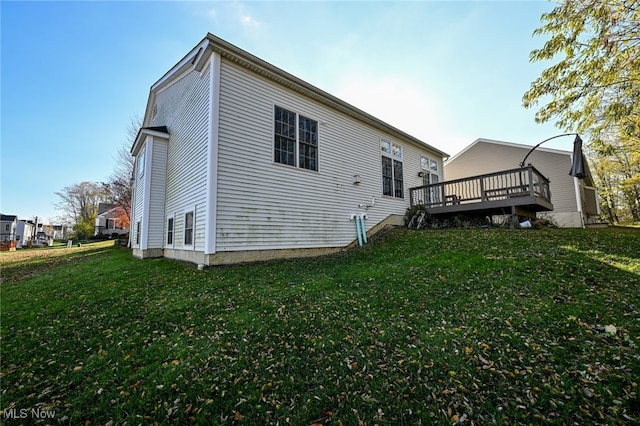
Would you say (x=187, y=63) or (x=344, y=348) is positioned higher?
(x=187, y=63)

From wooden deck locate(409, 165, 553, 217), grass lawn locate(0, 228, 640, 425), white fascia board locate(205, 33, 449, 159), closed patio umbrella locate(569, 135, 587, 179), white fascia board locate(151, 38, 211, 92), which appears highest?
white fascia board locate(151, 38, 211, 92)

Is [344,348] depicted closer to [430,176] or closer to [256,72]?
[256,72]

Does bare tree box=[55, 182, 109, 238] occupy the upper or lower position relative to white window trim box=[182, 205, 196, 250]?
upper

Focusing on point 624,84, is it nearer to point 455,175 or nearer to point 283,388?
point 283,388

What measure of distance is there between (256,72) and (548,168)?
16260mm

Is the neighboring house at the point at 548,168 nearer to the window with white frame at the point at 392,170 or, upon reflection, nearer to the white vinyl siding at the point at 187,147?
the window with white frame at the point at 392,170

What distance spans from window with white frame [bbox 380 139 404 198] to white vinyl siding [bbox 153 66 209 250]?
7353 mm

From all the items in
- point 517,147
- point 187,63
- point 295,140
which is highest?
point 187,63

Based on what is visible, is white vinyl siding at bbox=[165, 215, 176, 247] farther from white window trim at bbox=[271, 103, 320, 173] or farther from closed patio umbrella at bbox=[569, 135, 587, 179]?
closed patio umbrella at bbox=[569, 135, 587, 179]

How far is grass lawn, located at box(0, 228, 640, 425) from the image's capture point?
211 cm

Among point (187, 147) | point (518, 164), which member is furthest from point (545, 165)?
point (187, 147)

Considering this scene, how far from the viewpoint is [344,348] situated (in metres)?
2.97

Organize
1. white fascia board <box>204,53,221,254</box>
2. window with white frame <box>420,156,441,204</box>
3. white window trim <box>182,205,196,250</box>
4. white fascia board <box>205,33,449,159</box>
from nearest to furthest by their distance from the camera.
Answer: white fascia board <box>204,53,221,254</box> < white fascia board <box>205,33,449,159</box> < white window trim <box>182,205,196,250</box> < window with white frame <box>420,156,441,204</box>

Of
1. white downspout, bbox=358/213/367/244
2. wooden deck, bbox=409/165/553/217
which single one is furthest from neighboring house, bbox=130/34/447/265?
wooden deck, bbox=409/165/553/217
